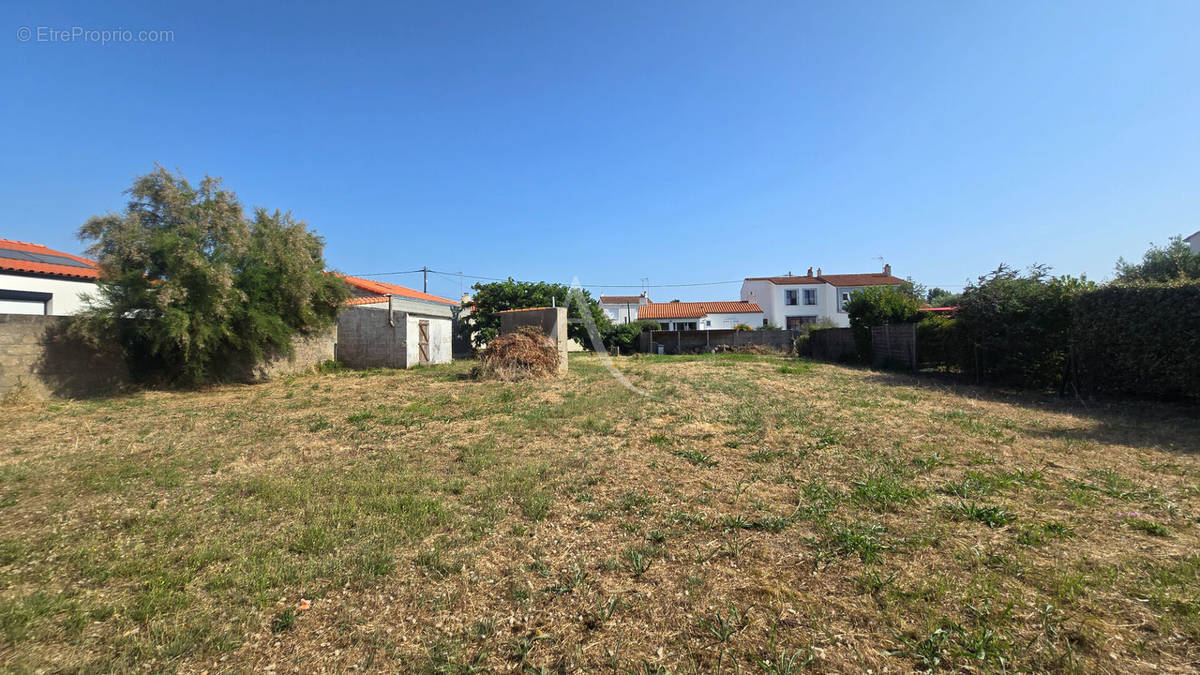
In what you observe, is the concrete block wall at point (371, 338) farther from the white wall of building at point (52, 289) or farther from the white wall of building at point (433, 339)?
the white wall of building at point (52, 289)

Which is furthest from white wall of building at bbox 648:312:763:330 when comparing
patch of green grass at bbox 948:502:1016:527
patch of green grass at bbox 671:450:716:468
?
patch of green grass at bbox 948:502:1016:527

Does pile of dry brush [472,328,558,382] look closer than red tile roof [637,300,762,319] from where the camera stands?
Yes

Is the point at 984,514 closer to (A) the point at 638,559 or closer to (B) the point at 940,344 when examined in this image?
(A) the point at 638,559

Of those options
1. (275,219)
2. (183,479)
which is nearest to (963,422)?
(183,479)

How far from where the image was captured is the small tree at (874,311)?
51.6ft

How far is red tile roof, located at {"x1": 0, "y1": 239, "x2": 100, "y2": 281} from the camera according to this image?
1354 centimetres

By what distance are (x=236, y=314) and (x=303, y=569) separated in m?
10.6

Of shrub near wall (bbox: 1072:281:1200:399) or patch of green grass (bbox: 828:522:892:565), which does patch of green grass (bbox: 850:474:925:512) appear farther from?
shrub near wall (bbox: 1072:281:1200:399)

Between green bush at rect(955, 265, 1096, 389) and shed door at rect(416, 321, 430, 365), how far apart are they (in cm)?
1619

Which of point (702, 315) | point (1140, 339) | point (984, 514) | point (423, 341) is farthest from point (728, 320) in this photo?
point (984, 514)

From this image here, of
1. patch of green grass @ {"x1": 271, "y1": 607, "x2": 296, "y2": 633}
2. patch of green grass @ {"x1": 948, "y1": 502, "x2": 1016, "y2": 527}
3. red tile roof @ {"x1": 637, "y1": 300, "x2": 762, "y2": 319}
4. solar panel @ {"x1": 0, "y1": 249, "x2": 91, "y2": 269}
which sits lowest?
patch of green grass @ {"x1": 271, "y1": 607, "x2": 296, "y2": 633}

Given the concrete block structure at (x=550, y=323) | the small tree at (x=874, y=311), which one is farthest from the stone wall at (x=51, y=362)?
the small tree at (x=874, y=311)

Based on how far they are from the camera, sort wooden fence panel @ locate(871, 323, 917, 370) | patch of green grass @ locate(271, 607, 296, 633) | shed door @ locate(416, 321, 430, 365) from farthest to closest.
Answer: shed door @ locate(416, 321, 430, 365) < wooden fence panel @ locate(871, 323, 917, 370) < patch of green grass @ locate(271, 607, 296, 633)

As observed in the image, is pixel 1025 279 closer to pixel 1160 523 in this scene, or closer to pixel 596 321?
pixel 1160 523
